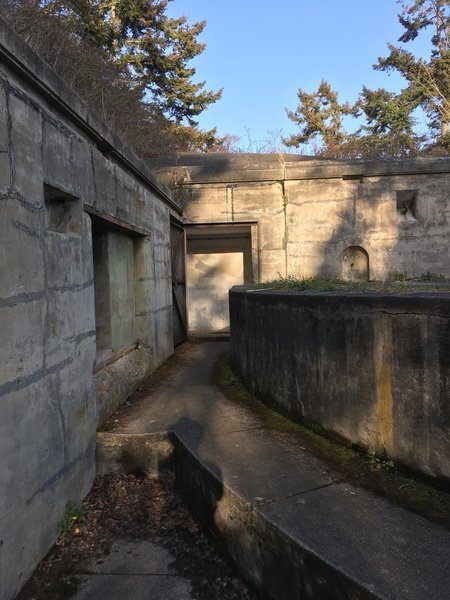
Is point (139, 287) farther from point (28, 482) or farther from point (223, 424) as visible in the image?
point (28, 482)

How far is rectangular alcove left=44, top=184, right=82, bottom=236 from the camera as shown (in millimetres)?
3520

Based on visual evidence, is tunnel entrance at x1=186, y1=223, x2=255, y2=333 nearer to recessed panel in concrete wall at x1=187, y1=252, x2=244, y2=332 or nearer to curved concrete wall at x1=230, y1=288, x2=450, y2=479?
recessed panel in concrete wall at x1=187, y1=252, x2=244, y2=332

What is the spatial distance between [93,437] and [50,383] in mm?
1031

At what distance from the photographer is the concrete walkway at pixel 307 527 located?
6.35ft

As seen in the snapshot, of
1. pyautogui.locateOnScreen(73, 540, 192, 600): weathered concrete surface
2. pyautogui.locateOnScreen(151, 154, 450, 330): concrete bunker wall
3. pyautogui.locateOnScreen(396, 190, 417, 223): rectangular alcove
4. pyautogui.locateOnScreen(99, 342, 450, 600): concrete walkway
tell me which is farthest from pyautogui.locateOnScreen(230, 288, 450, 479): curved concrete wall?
pyautogui.locateOnScreen(396, 190, 417, 223): rectangular alcove

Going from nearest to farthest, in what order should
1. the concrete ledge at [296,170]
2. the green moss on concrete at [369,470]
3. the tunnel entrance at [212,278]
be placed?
the green moss on concrete at [369,470], the concrete ledge at [296,170], the tunnel entrance at [212,278]

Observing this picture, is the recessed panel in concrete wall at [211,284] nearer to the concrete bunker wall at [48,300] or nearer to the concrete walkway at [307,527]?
the concrete bunker wall at [48,300]

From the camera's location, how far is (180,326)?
30.8 feet

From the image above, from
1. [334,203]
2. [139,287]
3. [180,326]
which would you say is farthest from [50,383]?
[334,203]

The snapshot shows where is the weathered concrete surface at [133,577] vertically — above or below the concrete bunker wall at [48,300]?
below

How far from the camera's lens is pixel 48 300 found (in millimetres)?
3059

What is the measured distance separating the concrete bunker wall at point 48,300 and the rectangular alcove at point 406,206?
6753 mm

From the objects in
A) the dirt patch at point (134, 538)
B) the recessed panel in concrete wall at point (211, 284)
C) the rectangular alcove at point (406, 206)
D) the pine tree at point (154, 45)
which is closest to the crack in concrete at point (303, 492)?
the dirt patch at point (134, 538)

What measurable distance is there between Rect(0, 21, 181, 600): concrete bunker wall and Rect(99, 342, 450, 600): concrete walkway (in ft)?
2.65
